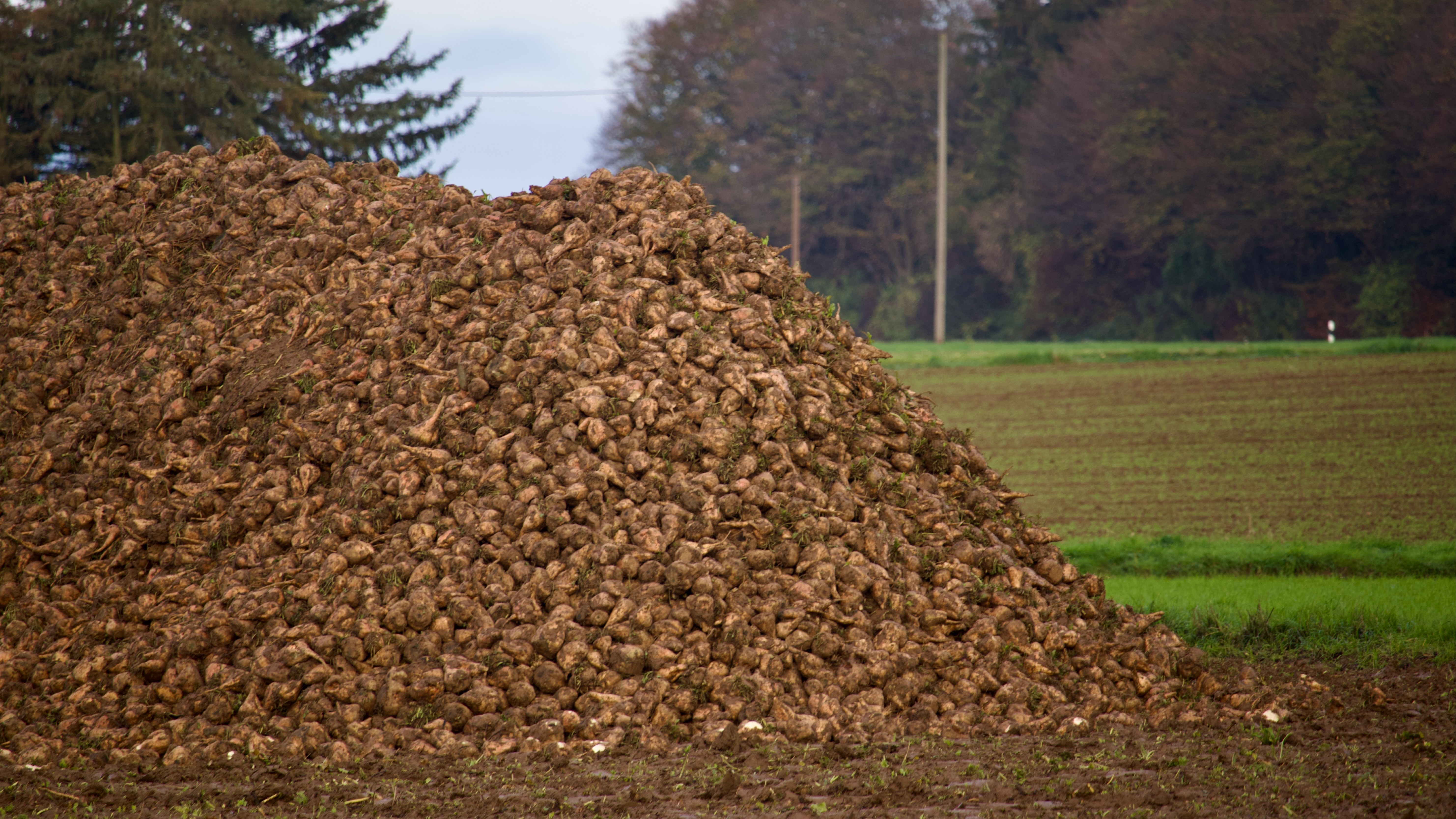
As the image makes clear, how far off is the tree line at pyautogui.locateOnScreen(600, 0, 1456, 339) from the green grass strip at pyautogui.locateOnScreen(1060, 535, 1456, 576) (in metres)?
27.1

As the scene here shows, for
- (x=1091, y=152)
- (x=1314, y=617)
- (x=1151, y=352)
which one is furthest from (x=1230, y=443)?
(x=1091, y=152)

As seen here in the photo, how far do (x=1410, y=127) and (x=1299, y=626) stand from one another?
103 ft

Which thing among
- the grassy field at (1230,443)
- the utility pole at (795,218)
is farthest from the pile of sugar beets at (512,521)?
the utility pole at (795,218)

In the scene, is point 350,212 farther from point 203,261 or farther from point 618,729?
point 618,729

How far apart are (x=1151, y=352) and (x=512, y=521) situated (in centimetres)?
2375

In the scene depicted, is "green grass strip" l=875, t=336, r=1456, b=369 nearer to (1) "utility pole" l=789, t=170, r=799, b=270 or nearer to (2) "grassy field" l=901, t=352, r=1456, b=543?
(2) "grassy field" l=901, t=352, r=1456, b=543

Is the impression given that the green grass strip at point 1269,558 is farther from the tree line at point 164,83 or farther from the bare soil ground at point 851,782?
the tree line at point 164,83

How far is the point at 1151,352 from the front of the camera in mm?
26969

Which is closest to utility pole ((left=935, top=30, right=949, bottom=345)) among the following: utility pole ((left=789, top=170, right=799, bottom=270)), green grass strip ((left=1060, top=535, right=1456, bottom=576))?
utility pole ((left=789, top=170, right=799, bottom=270))

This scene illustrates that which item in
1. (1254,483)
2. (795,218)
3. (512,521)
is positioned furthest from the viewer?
(795,218)

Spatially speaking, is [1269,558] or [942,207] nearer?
[1269,558]

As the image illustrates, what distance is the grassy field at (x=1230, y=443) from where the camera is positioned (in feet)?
36.2

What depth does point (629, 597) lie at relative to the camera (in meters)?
5.43

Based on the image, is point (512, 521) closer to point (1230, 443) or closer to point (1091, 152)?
point (1230, 443)
